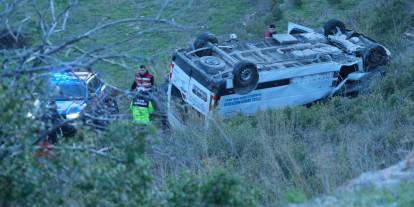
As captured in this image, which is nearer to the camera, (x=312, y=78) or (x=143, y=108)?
(x=143, y=108)

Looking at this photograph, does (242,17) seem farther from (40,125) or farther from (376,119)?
(40,125)

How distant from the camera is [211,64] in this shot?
41.8 feet

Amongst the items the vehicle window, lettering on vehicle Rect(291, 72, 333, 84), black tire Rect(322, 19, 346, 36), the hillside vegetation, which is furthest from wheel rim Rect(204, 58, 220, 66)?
black tire Rect(322, 19, 346, 36)

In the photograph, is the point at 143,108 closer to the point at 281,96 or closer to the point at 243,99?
the point at 243,99

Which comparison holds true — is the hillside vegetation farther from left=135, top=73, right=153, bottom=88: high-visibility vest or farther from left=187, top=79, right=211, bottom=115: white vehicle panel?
left=135, top=73, right=153, bottom=88: high-visibility vest

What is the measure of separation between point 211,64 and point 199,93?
56cm

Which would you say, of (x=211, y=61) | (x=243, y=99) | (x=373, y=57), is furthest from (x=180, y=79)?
(x=373, y=57)

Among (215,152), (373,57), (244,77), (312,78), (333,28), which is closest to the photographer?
(215,152)

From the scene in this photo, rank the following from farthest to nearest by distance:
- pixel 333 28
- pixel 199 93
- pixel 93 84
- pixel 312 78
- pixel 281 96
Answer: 1. pixel 333 28
2. pixel 93 84
3. pixel 312 78
4. pixel 281 96
5. pixel 199 93

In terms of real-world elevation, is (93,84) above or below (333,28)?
below

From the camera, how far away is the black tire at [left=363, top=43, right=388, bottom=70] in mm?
14000

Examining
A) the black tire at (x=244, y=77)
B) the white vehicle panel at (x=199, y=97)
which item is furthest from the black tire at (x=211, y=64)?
the black tire at (x=244, y=77)

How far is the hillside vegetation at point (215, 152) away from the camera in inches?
260

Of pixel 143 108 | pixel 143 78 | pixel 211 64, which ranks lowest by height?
pixel 143 78
